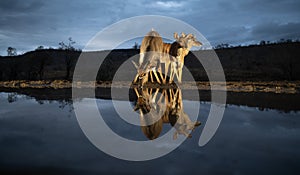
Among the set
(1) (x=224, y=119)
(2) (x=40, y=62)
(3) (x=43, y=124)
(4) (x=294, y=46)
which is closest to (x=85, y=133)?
(3) (x=43, y=124)

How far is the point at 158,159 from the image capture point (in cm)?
312

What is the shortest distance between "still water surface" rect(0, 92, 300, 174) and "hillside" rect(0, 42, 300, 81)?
719 inches

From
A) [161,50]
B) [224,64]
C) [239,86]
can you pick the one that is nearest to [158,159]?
[239,86]

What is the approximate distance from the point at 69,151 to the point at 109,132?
1203 millimetres

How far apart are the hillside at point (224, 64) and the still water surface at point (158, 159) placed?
59.9 ft

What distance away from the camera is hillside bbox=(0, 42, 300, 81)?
967 inches

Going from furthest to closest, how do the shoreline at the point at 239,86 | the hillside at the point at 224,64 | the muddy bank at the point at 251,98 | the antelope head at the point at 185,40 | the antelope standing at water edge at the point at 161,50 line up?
the hillside at the point at 224,64
the antelope head at the point at 185,40
the antelope standing at water edge at the point at 161,50
the shoreline at the point at 239,86
the muddy bank at the point at 251,98

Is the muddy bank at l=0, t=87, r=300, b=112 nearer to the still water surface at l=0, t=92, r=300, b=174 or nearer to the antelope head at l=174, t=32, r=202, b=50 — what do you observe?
the still water surface at l=0, t=92, r=300, b=174

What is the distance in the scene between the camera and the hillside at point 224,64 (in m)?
24.6

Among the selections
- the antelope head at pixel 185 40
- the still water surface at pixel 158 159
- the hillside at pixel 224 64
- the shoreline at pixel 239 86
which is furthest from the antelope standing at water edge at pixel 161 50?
the still water surface at pixel 158 159

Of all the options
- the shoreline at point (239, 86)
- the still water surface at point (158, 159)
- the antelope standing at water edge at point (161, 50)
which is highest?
the antelope standing at water edge at point (161, 50)

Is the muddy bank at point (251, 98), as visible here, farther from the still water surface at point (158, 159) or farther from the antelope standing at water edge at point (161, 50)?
the antelope standing at water edge at point (161, 50)

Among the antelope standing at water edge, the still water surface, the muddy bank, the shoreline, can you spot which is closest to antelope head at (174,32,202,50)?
A: the antelope standing at water edge

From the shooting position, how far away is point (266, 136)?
4391mm
